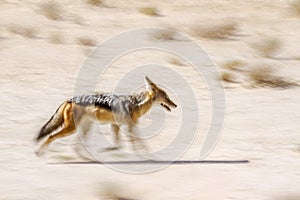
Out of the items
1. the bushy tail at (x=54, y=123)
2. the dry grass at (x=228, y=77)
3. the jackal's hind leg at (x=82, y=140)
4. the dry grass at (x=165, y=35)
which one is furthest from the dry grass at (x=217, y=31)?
the bushy tail at (x=54, y=123)

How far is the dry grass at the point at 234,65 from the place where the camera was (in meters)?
15.7

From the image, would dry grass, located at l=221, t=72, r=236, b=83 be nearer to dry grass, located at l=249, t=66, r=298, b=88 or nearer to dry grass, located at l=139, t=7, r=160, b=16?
dry grass, located at l=249, t=66, r=298, b=88

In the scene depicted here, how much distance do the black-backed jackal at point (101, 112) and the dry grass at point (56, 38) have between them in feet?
19.5

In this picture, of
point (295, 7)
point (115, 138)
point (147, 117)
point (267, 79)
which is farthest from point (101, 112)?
point (295, 7)

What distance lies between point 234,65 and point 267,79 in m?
1.04

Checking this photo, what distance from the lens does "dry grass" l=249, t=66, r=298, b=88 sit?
48.4 ft

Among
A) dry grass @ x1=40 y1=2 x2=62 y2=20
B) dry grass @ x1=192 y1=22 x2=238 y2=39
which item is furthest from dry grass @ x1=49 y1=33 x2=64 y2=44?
dry grass @ x1=192 y1=22 x2=238 y2=39

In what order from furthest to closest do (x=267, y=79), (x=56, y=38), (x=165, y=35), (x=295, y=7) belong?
(x=295, y=7), (x=165, y=35), (x=56, y=38), (x=267, y=79)

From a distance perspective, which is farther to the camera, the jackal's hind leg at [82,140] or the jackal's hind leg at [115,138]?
the jackal's hind leg at [115,138]

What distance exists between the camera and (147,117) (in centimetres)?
1319

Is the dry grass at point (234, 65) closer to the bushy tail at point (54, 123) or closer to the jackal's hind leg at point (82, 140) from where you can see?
the jackal's hind leg at point (82, 140)

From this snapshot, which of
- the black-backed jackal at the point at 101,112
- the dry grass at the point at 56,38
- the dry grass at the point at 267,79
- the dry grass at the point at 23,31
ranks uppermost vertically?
the black-backed jackal at the point at 101,112

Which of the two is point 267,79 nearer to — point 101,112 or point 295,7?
point 295,7

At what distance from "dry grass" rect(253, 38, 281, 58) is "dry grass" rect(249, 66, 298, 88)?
109cm
